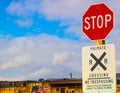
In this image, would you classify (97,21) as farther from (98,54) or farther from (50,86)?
(50,86)

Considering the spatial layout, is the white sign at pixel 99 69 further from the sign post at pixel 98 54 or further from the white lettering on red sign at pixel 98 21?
the white lettering on red sign at pixel 98 21

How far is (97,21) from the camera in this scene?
19.2 ft

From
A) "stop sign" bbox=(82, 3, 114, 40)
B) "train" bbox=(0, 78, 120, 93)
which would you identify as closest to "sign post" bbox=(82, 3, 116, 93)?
"stop sign" bbox=(82, 3, 114, 40)

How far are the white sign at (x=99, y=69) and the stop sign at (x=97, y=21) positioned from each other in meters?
0.20

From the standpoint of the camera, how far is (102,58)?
593 cm

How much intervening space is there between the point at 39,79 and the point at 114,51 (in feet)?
218

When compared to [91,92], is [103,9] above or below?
above

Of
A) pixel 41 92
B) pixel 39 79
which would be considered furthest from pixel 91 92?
pixel 39 79

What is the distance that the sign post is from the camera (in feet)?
19.0

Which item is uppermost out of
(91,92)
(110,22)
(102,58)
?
(110,22)

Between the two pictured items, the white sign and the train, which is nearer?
the white sign

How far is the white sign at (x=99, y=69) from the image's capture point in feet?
19.0

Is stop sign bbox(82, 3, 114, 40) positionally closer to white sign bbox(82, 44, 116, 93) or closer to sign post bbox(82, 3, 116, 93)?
sign post bbox(82, 3, 116, 93)

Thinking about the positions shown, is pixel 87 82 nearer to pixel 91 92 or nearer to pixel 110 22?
pixel 91 92
